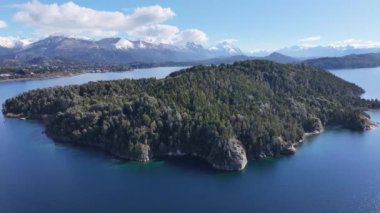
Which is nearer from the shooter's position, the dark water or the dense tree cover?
the dark water

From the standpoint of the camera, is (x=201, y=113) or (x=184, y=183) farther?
(x=201, y=113)

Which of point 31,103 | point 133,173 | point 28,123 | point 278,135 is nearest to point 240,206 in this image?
point 133,173

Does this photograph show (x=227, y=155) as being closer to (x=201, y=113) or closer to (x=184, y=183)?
(x=184, y=183)

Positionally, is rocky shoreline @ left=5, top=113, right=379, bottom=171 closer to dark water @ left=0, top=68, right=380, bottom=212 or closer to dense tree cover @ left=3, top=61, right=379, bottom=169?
dense tree cover @ left=3, top=61, right=379, bottom=169

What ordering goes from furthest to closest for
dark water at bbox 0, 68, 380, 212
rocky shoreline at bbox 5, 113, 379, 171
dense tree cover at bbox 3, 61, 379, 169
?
dense tree cover at bbox 3, 61, 379, 169 < rocky shoreline at bbox 5, 113, 379, 171 < dark water at bbox 0, 68, 380, 212

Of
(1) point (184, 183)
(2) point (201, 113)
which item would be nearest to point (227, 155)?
(1) point (184, 183)

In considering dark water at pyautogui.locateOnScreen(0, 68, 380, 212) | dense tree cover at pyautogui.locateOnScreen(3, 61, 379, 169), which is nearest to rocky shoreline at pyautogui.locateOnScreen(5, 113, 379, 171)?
dense tree cover at pyautogui.locateOnScreen(3, 61, 379, 169)
